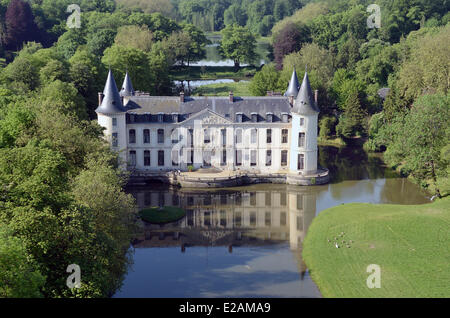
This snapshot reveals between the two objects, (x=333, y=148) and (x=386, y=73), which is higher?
(x=386, y=73)

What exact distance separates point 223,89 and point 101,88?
2957 cm

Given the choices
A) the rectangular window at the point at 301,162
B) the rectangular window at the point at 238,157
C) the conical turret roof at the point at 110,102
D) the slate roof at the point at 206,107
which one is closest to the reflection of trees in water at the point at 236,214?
the rectangular window at the point at 301,162

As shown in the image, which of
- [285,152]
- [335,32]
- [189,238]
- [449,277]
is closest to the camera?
[449,277]

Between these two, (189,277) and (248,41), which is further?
(248,41)

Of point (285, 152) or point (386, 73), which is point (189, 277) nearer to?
point (285, 152)

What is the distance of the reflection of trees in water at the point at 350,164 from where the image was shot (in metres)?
58.3

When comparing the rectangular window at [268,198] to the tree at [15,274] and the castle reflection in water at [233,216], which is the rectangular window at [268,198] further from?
the tree at [15,274]

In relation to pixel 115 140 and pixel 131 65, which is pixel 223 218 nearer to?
pixel 115 140

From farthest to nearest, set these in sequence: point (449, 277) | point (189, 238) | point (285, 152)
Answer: point (285, 152), point (189, 238), point (449, 277)

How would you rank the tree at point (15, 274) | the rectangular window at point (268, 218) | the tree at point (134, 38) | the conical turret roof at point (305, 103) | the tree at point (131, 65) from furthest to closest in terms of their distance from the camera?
the tree at point (134, 38) → the tree at point (131, 65) → the conical turret roof at point (305, 103) → the rectangular window at point (268, 218) → the tree at point (15, 274)

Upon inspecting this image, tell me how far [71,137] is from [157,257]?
38.1 ft

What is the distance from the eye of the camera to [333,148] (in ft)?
231

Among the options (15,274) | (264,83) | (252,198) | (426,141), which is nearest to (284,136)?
(252,198)

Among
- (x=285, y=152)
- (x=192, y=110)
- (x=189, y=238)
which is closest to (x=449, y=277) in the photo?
(x=189, y=238)
